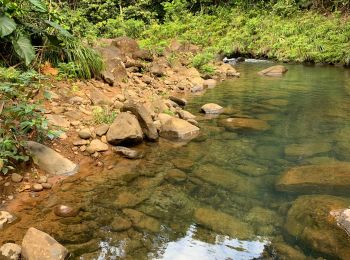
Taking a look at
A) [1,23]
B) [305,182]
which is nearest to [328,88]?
[305,182]

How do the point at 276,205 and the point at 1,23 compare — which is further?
the point at 1,23

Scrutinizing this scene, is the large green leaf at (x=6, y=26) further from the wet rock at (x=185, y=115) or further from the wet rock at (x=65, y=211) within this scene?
the wet rock at (x=185, y=115)

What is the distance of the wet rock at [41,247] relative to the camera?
9.49ft

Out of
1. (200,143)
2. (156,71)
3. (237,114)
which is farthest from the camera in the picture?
(156,71)

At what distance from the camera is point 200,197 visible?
13.5 feet

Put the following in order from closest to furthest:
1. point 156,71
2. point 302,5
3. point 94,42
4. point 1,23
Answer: point 1,23 < point 94,42 < point 156,71 < point 302,5

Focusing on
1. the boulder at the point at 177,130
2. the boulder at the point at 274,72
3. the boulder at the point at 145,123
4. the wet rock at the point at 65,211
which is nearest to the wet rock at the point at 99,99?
the boulder at the point at 145,123

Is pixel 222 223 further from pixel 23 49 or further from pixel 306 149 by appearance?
pixel 23 49

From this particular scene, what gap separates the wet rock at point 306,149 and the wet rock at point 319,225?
145cm

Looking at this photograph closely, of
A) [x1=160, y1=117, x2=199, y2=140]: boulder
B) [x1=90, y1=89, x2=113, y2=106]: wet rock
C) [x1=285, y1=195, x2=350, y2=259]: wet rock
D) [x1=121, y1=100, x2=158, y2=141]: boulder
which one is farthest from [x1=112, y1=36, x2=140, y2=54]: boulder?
[x1=285, y1=195, x2=350, y2=259]: wet rock

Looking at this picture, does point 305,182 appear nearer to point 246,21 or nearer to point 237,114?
point 237,114

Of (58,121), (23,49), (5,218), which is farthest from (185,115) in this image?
(5,218)

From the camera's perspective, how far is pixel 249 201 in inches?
159

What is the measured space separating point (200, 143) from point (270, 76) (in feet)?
26.6
